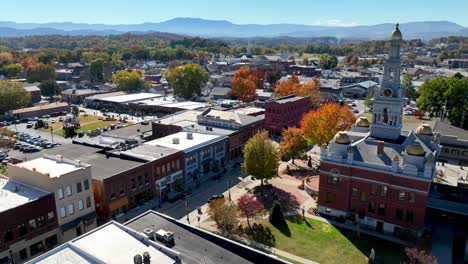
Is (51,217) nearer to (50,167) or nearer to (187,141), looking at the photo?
(50,167)

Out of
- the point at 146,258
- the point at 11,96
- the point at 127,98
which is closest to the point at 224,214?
the point at 146,258

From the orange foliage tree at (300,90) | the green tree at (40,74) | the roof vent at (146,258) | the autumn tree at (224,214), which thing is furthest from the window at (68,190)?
the green tree at (40,74)

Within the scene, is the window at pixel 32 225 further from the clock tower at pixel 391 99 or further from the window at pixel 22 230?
the clock tower at pixel 391 99

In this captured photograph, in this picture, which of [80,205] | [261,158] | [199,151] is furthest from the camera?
[199,151]

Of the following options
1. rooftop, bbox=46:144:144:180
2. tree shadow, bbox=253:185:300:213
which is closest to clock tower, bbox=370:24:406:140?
tree shadow, bbox=253:185:300:213

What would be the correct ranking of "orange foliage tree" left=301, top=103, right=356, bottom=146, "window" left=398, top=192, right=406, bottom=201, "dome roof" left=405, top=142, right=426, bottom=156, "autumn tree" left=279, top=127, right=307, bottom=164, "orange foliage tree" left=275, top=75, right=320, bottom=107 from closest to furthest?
"dome roof" left=405, top=142, right=426, bottom=156
"window" left=398, top=192, right=406, bottom=201
"autumn tree" left=279, top=127, right=307, bottom=164
"orange foliage tree" left=301, top=103, right=356, bottom=146
"orange foliage tree" left=275, top=75, right=320, bottom=107

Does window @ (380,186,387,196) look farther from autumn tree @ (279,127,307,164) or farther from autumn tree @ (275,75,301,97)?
autumn tree @ (275,75,301,97)
